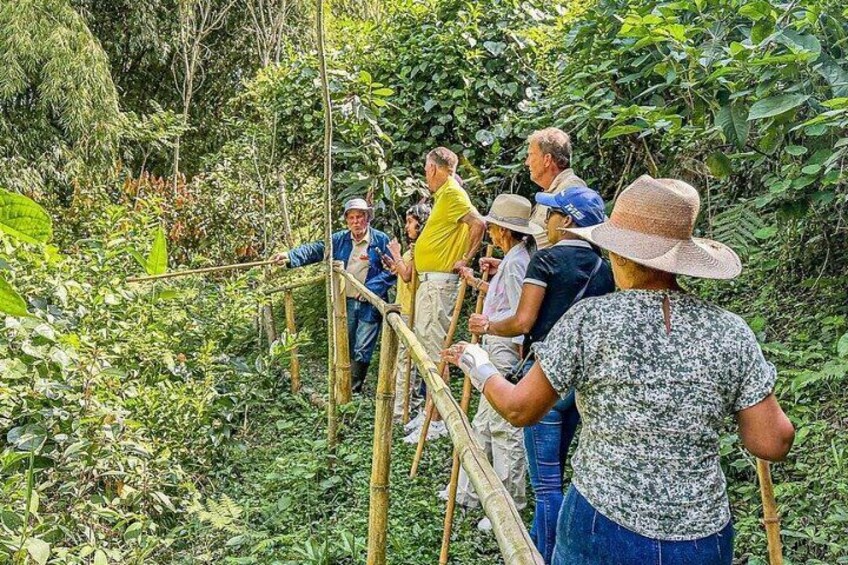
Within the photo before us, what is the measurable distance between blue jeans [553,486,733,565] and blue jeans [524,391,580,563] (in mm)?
895

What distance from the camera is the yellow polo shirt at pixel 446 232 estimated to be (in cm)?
426

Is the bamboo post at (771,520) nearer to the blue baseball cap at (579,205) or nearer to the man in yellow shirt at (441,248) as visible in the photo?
the blue baseball cap at (579,205)

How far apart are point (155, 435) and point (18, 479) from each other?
1170 millimetres

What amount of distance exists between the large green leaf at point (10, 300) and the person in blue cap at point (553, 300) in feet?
5.89

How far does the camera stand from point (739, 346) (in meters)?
1.59

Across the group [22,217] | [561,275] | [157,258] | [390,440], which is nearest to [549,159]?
[561,275]

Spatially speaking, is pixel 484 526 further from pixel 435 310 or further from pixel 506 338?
pixel 435 310

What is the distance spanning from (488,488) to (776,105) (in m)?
2.23

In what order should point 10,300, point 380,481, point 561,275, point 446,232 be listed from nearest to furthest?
point 10,300 < point 561,275 < point 380,481 < point 446,232

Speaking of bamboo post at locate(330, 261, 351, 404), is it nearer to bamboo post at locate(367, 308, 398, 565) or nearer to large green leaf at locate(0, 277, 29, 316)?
bamboo post at locate(367, 308, 398, 565)

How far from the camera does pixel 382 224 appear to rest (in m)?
6.41

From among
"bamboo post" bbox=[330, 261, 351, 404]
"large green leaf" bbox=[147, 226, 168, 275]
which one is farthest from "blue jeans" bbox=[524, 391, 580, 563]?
"bamboo post" bbox=[330, 261, 351, 404]

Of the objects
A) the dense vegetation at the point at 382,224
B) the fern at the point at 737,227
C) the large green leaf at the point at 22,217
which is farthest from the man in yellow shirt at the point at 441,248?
the large green leaf at the point at 22,217

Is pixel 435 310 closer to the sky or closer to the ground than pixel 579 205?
closer to the ground
